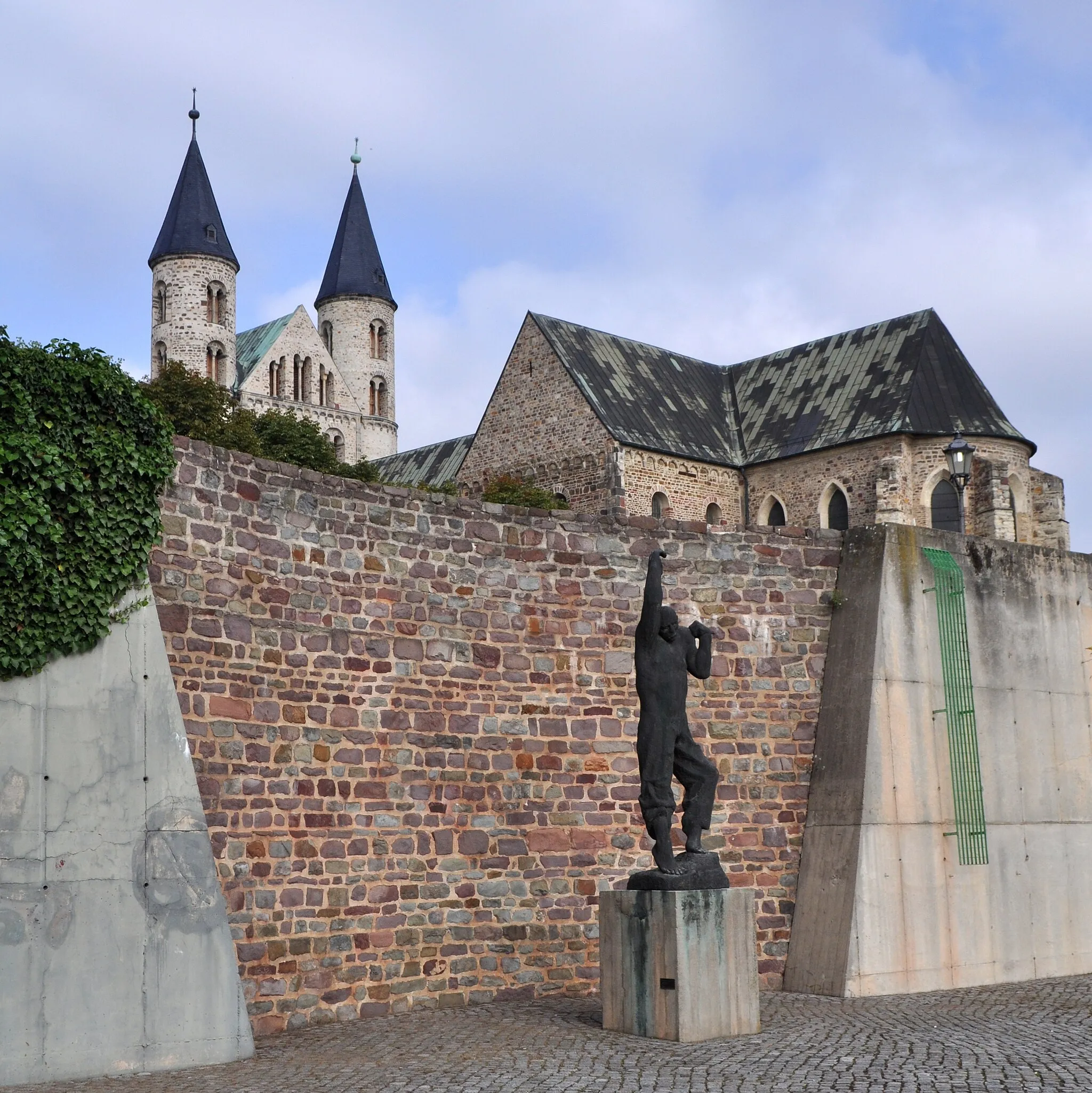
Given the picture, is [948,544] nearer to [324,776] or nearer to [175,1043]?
[324,776]

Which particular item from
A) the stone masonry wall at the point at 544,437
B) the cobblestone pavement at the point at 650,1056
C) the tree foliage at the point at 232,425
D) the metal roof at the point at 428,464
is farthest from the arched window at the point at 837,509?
the cobblestone pavement at the point at 650,1056

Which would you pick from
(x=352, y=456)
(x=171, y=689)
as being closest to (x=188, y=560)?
(x=171, y=689)

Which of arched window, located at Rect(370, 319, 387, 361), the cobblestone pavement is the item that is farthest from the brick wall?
arched window, located at Rect(370, 319, 387, 361)

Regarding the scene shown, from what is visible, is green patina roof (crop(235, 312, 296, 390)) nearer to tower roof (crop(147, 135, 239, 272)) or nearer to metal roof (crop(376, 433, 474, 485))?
tower roof (crop(147, 135, 239, 272))

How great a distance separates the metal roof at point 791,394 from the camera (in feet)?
125

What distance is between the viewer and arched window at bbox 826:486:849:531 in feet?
128

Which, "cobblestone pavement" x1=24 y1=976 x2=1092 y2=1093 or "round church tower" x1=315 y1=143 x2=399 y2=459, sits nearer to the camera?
"cobblestone pavement" x1=24 y1=976 x2=1092 y2=1093

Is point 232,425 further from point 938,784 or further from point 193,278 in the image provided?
point 193,278

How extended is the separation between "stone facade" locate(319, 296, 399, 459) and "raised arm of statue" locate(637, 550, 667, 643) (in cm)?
7336

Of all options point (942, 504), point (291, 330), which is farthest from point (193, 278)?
point (942, 504)

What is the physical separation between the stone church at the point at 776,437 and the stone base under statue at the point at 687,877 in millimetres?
26934

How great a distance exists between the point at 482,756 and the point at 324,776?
1549mm

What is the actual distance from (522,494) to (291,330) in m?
45.8

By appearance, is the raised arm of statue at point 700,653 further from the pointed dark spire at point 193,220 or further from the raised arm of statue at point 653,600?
the pointed dark spire at point 193,220
